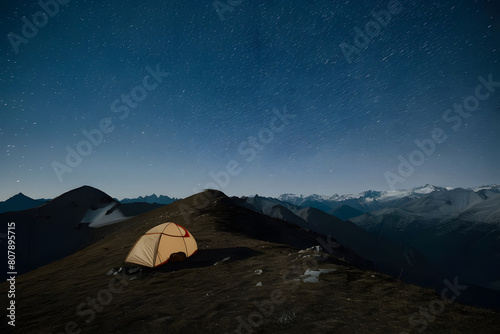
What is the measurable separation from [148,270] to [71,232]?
81.6m

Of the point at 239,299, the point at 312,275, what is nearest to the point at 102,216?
the point at 239,299

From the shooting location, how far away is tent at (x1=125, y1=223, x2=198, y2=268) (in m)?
13.6

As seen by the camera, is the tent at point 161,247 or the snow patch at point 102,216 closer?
the tent at point 161,247

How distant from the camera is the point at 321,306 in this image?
712cm

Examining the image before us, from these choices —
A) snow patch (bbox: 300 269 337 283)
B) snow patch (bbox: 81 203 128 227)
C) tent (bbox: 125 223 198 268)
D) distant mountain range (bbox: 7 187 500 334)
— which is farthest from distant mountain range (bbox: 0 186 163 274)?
snow patch (bbox: 300 269 337 283)

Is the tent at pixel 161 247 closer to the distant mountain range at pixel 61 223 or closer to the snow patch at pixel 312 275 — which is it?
the snow patch at pixel 312 275


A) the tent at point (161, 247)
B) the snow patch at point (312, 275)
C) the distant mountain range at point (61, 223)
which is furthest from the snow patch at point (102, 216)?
the snow patch at point (312, 275)

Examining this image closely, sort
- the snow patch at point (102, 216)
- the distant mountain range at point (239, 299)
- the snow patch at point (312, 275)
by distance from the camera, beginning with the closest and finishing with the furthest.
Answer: the distant mountain range at point (239, 299) < the snow patch at point (312, 275) < the snow patch at point (102, 216)

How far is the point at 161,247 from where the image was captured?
13914mm

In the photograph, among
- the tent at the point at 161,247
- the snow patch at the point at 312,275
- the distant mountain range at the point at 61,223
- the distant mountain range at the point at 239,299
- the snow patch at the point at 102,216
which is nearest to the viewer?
the distant mountain range at the point at 239,299

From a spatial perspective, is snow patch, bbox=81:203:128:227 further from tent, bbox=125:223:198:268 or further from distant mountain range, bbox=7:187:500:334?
tent, bbox=125:223:198:268

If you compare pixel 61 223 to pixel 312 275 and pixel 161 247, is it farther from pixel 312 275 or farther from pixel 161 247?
pixel 312 275

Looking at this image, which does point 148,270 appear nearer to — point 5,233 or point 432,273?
point 5,233

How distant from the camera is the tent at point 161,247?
13.6m
